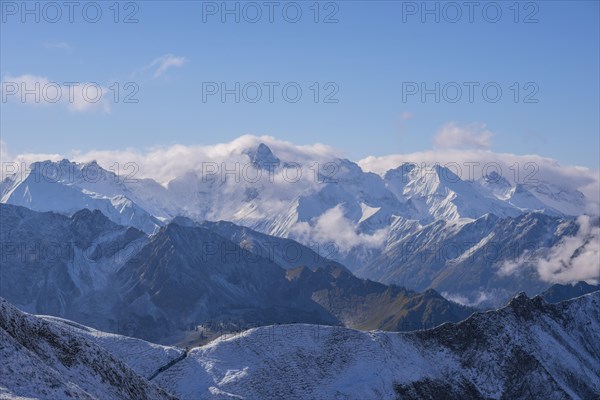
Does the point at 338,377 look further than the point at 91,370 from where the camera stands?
Yes

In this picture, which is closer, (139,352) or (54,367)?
(54,367)

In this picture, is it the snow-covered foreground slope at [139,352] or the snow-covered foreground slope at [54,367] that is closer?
the snow-covered foreground slope at [54,367]

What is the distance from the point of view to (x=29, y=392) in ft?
337

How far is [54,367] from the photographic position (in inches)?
4808

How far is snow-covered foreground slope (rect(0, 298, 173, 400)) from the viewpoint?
105 m

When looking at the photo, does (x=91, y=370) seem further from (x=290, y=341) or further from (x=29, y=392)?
(x=290, y=341)

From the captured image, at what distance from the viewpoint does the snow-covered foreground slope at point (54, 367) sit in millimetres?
104875

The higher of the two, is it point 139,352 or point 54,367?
point 54,367

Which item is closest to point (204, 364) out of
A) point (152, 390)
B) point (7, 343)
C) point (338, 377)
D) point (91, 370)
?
point (338, 377)

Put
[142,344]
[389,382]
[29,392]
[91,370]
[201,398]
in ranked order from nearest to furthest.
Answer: [29,392] < [91,370] < [201,398] < [389,382] < [142,344]

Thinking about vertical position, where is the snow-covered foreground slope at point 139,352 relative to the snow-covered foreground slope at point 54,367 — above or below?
below

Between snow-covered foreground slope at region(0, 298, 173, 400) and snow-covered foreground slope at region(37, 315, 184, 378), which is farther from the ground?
snow-covered foreground slope at region(0, 298, 173, 400)

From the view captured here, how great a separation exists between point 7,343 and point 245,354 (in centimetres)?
8793

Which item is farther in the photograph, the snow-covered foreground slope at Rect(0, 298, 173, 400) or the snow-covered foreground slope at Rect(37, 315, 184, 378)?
the snow-covered foreground slope at Rect(37, 315, 184, 378)
